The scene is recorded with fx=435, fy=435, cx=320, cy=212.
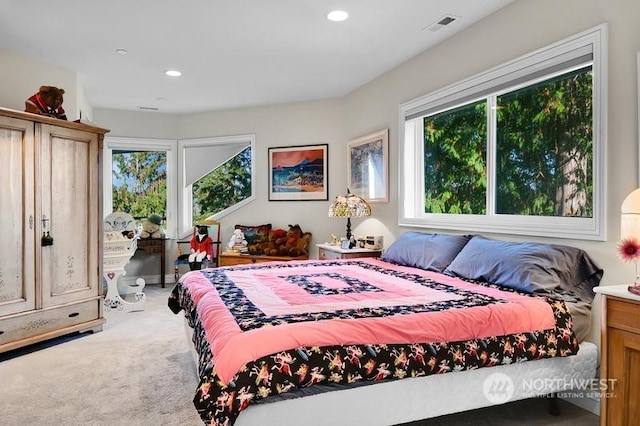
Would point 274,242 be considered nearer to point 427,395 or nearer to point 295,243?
point 295,243

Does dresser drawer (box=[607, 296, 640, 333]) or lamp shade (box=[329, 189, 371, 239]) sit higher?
lamp shade (box=[329, 189, 371, 239])

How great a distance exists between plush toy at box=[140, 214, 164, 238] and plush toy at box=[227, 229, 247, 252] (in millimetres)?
1169

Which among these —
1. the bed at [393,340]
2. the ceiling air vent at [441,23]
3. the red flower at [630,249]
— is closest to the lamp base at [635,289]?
the red flower at [630,249]

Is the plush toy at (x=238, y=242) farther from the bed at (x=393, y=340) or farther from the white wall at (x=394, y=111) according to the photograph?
the bed at (x=393, y=340)

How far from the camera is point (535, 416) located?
2.37 m

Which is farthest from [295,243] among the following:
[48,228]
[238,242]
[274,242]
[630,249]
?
[630,249]

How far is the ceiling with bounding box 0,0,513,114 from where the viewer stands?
10.0 ft

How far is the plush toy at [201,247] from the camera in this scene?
5.70m

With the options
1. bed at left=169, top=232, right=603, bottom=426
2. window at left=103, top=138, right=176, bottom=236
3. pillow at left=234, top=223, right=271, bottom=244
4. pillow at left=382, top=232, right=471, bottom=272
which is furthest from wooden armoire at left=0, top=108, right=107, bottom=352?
pillow at left=382, top=232, right=471, bottom=272

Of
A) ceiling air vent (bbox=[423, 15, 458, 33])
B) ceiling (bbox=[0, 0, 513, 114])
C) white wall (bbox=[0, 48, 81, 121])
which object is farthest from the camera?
white wall (bbox=[0, 48, 81, 121])

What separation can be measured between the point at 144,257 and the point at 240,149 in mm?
2105

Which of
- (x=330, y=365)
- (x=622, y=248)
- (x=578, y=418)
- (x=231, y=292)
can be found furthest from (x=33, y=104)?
(x=578, y=418)

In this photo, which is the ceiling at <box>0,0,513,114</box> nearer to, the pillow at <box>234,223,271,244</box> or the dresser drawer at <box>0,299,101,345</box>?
the pillow at <box>234,223,271,244</box>

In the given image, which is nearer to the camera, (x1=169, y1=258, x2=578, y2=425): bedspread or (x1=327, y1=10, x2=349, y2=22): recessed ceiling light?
(x1=169, y1=258, x2=578, y2=425): bedspread
